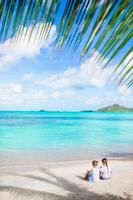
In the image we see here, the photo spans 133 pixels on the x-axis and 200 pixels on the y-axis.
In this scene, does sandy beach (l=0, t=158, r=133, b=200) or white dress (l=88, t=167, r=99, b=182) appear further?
white dress (l=88, t=167, r=99, b=182)

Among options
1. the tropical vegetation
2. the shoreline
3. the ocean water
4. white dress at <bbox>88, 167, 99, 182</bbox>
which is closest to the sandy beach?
white dress at <bbox>88, 167, 99, 182</bbox>

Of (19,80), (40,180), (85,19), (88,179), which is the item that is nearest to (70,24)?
(85,19)

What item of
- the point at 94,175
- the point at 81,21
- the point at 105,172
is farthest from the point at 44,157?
the point at 81,21

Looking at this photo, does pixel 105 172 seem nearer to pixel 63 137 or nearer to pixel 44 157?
pixel 44 157

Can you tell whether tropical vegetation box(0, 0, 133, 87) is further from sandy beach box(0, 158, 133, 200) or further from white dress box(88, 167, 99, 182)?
white dress box(88, 167, 99, 182)

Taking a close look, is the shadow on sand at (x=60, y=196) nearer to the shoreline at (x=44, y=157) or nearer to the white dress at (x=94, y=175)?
the white dress at (x=94, y=175)

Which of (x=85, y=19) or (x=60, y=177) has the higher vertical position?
(x=60, y=177)

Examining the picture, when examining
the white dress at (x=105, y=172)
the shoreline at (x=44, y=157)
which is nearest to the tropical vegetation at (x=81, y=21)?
the white dress at (x=105, y=172)

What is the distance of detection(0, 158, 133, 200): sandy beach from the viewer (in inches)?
236

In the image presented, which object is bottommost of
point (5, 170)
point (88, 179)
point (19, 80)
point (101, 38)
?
point (101, 38)

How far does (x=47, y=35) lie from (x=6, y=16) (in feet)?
0.22

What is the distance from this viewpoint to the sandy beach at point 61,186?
236 inches

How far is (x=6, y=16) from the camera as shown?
1.68 feet

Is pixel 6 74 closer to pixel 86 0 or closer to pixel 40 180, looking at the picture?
pixel 40 180
